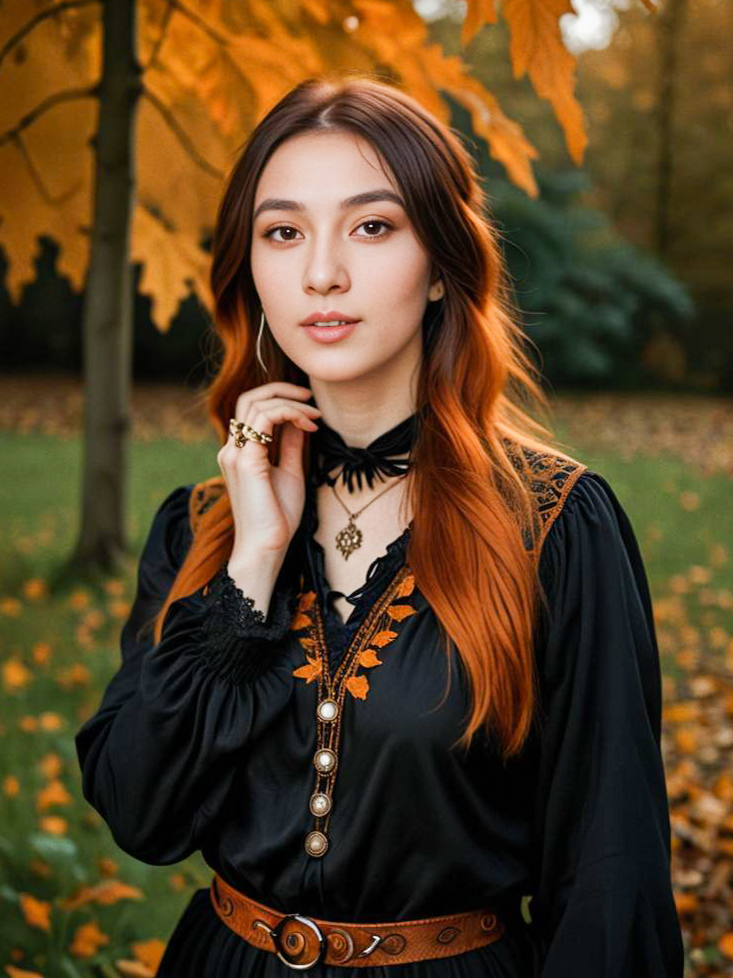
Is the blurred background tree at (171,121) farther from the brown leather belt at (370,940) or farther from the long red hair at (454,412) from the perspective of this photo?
the brown leather belt at (370,940)

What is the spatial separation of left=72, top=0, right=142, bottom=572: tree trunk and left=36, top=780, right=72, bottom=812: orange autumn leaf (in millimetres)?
2224

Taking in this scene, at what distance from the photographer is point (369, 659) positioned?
175 centimetres

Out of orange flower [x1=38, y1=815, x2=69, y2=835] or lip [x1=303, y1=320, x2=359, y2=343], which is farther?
orange flower [x1=38, y1=815, x2=69, y2=835]

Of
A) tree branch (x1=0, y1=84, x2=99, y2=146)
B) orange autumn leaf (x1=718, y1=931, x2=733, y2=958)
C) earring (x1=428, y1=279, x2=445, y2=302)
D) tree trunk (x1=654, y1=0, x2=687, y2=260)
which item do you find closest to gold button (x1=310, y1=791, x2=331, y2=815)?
earring (x1=428, y1=279, x2=445, y2=302)

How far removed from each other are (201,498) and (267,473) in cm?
29

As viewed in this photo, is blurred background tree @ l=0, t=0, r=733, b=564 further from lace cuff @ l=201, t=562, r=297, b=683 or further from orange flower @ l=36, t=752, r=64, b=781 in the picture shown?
orange flower @ l=36, t=752, r=64, b=781

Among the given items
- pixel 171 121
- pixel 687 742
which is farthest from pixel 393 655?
pixel 687 742

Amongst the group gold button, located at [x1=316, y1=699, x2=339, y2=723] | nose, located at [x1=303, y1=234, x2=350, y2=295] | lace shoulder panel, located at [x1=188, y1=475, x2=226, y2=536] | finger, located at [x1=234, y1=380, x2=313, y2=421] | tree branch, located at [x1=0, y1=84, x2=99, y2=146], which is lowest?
gold button, located at [x1=316, y1=699, x2=339, y2=723]

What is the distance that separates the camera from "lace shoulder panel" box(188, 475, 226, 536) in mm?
2146

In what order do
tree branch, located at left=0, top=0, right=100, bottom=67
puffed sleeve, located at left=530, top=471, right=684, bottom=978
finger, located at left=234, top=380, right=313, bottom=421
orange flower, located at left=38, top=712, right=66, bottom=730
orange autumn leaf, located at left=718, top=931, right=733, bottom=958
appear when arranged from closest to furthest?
puffed sleeve, located at left=530, top=471, right=684, bottom=978, finger, located at left=234, top=380, right=313, bottom=421, tree branch, located at left=0, top=0, right=100, bottom=67, orange autumn leaf, located at left=718, top=931, right=733, bottom=958, orange flower, located at left=38, top=712, right=66, bottom=730

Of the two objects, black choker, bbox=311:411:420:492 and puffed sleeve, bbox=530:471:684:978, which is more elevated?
black choker, bbox=311:411:420:492

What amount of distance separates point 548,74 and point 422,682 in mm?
1207

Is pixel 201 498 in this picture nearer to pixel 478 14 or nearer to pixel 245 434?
pixel 245 434

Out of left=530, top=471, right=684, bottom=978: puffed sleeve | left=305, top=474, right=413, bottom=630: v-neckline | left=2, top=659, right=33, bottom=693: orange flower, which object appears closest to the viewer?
left=530, top=471, right=684, bottom=978: puffed sleeve
